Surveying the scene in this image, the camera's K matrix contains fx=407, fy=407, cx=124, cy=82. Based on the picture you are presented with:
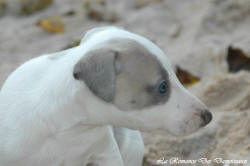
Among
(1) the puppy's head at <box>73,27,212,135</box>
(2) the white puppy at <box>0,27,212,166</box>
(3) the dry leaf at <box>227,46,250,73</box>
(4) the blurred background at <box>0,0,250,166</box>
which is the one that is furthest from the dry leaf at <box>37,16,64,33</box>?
(1) the puppy's head at <box>73,27,212,135</box>

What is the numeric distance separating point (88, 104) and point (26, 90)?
0.40m

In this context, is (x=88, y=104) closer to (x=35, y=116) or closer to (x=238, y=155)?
(x=35, y=116)

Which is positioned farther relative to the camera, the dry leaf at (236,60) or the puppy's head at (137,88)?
the dry leaf at (236,60)

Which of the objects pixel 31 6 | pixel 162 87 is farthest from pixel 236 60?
pixel 31 6

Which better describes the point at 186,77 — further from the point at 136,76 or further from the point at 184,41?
the point at 136,76

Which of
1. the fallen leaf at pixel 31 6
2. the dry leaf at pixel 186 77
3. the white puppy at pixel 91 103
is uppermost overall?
the white puppy at pixel 91 103

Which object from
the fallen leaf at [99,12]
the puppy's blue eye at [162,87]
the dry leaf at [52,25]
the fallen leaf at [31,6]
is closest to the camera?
the puppy's blue eye at [162,87]

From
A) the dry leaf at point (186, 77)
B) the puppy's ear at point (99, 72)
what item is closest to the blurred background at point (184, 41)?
the dry leaf at point (186, 77)

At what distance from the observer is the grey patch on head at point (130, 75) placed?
1742mm

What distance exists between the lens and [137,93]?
1.80 meters

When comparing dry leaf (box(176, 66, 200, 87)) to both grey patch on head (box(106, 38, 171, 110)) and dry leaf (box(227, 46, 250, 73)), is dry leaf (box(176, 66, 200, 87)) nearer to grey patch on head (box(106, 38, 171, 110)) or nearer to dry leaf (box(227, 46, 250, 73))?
dry leaf (box(227, 46, 250, 73))

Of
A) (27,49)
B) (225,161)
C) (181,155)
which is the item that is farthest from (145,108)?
(27,49)

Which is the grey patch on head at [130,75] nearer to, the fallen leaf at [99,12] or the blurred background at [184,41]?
the blurred background at [184,41]

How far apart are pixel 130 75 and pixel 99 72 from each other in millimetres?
164
